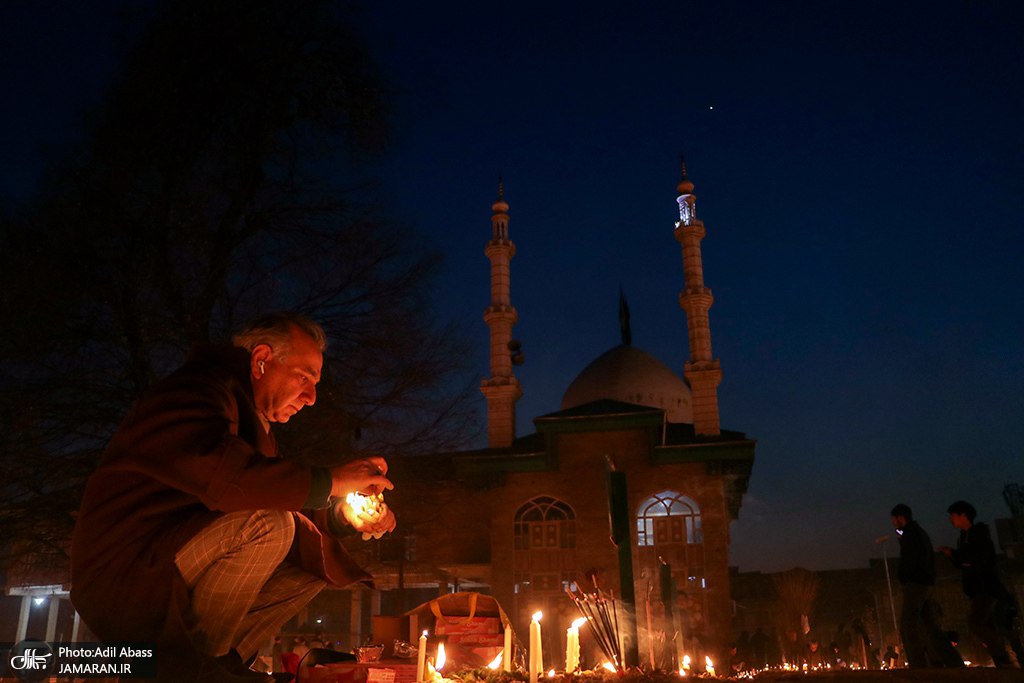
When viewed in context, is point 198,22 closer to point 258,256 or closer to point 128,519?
point 258,256

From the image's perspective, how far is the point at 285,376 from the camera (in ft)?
9.45

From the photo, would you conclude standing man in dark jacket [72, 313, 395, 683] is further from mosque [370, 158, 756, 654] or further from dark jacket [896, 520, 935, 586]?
mosque [370, 158, 756, 654]

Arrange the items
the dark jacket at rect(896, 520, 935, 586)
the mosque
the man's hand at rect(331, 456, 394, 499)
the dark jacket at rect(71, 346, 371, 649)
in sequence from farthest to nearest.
A: the mosque, the dark jacket at rect(896, 520, 935, 586), the man's hand at rect(331, 456, 394, 499), the dark jacket at rect(71, 346, 371, 649)

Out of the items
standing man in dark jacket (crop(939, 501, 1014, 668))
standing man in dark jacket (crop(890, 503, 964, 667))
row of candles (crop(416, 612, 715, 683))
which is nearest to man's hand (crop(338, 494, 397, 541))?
row of candles (crop(416, 612, 715, 683))

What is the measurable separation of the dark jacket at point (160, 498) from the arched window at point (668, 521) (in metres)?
21.1

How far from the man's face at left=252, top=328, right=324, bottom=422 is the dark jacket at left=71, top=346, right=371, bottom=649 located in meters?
0.45

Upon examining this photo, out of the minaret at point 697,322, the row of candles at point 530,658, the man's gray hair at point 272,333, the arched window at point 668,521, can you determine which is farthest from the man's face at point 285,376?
the minaret at point 697,322

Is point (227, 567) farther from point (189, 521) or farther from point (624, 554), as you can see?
point (624, 554)

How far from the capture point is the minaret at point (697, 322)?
25.1 m

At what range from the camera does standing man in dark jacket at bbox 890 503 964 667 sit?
6.31 metres

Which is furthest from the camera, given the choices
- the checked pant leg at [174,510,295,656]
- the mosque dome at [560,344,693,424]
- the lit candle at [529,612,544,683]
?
the mosque dome at [560,344,693,424]

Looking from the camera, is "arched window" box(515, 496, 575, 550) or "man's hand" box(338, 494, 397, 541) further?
"arched window" box(515, 496, 575, 550)

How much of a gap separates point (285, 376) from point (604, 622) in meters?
3.03

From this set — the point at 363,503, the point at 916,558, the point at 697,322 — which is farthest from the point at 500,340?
the point at 363,503
